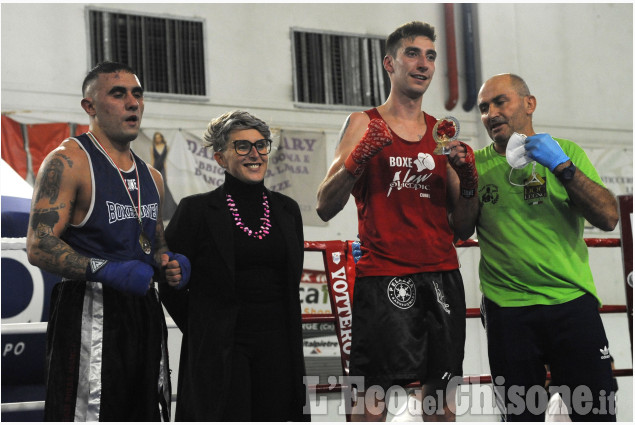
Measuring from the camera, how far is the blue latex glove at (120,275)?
2111mm

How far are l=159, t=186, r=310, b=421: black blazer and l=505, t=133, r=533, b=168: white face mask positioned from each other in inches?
31.6

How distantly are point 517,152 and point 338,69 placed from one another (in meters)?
5.35

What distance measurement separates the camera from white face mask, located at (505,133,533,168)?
254 cm

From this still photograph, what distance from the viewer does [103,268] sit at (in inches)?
83.4

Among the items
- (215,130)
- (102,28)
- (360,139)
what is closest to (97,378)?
(215,130)

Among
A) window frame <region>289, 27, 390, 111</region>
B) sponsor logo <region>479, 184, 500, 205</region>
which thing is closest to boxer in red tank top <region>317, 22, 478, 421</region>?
sponsor logo <region>479, 184, 500, 205</region>

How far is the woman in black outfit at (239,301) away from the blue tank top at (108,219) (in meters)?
0.18

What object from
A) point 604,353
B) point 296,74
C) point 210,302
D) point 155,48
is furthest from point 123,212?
point 296,74

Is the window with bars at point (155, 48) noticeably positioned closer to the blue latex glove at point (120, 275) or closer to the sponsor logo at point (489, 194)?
the sponsor logo at point (489, 194)

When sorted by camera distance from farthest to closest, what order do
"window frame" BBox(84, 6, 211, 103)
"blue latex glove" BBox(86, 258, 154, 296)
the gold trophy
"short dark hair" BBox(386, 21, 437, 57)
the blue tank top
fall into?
"window frame" BBox(84, 6, 211, 103) < "short dark hair" BBox(386, 21, 437, 57) < the gold trophy < the blue tank top < "blue latex glove" BBox(86, 258, 154, 296)

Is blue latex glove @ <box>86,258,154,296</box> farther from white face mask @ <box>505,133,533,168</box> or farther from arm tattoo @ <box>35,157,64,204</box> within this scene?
white face mask @ <box>505,133,533,168</box>

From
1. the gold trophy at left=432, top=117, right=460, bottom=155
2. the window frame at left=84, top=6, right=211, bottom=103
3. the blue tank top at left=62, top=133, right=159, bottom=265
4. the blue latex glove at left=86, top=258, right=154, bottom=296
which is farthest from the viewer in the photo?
the window frame at left=84, top=6, right=211, bottom=103

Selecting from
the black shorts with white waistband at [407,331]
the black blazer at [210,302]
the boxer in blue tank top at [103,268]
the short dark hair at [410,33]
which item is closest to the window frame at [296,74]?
the short dark hair at [410,33]

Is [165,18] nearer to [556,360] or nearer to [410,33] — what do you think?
[410,33]
